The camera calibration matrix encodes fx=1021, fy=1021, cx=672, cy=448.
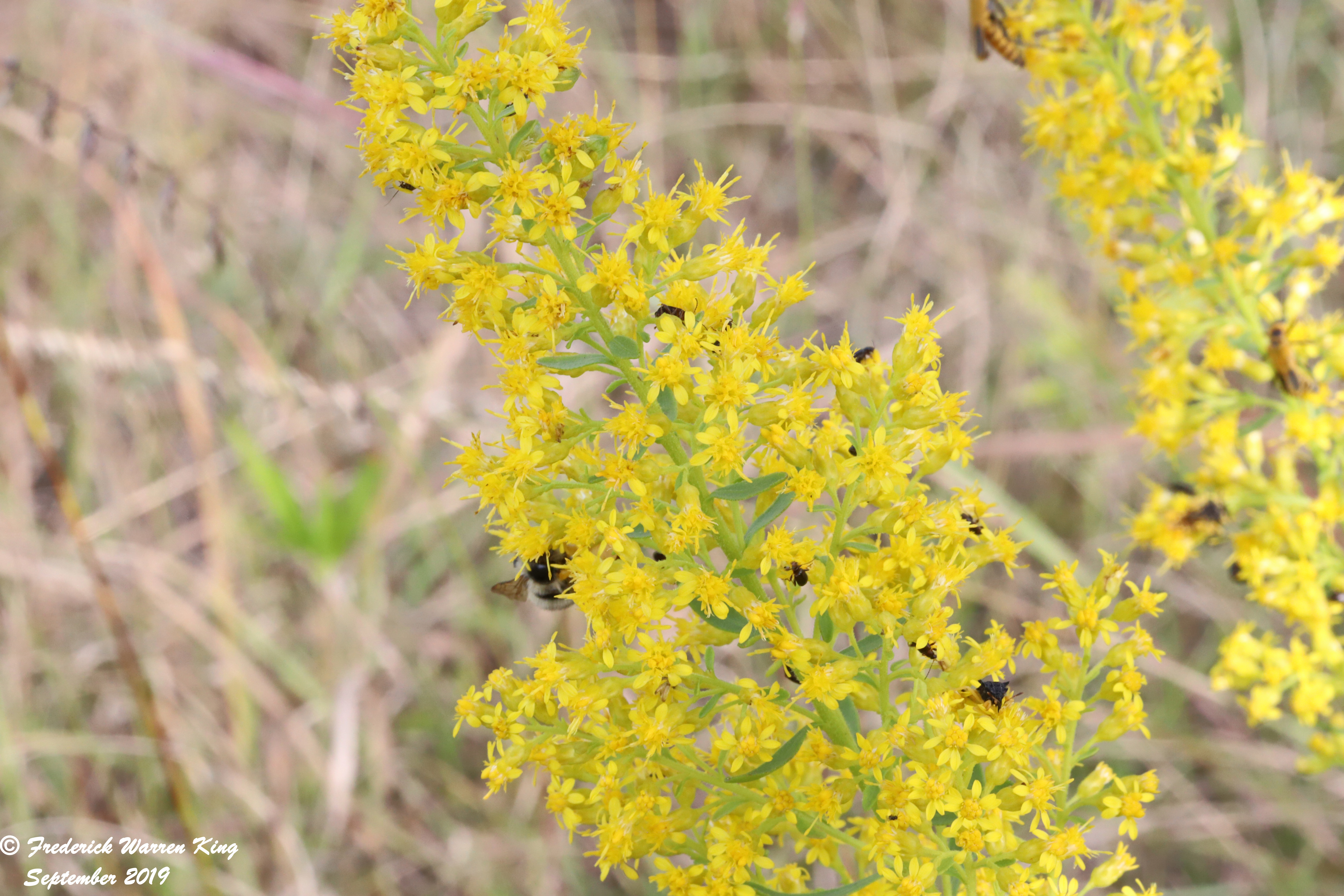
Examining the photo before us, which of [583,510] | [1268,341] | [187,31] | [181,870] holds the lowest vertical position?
[181,870]

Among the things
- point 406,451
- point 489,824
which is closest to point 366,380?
point 406,451

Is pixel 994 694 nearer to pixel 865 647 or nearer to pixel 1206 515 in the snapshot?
pixel 865 647

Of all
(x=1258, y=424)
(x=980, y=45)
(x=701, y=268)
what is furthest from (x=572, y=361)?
(x=980, y=45)

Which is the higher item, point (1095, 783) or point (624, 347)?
point (624, 347)

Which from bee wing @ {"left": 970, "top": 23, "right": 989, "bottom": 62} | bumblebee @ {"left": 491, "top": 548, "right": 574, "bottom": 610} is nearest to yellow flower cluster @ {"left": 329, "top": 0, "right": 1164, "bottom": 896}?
bumblebee @ {"left": 491, "top": 548, "right": 574, "bottom": 610}

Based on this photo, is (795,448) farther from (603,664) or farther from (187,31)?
(187,31)

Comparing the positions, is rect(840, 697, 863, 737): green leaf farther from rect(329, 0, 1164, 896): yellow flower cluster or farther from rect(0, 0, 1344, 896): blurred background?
rect(0, 0, 1344, 896): blurred background

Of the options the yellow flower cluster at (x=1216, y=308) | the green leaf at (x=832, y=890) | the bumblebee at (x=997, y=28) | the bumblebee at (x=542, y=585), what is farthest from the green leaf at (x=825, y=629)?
the bumblebee at (x=997, y=28)
